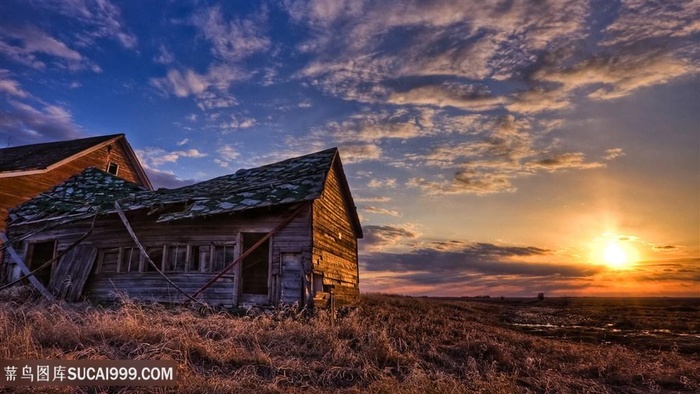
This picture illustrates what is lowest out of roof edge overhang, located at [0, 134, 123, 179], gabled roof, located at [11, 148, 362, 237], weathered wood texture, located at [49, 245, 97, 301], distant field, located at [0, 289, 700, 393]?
distant field, located at [0, 289, 700, 393]

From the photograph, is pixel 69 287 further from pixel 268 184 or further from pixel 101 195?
pixel 268 184

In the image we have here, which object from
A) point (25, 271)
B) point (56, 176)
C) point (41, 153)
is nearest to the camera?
point (25, 271)

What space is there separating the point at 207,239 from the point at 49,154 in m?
15.1

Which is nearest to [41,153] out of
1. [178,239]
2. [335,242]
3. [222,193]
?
[178,239]

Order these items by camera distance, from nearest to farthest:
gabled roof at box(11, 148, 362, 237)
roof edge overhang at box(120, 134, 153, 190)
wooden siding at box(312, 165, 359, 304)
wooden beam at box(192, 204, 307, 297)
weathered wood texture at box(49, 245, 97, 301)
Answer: wooden beam at box(192, 204, 307, 297), gabled roof at box(11, 148, 362, 237), wooden siding at box(312, 165, 359, 304), weathered wood texture at box(49, 245, 97, 301), roof edge overhang at box(120, 134, 153, 190)

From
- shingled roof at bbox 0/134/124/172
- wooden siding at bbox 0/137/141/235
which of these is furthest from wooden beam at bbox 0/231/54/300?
shingled roof at bbox 0/134/124/172

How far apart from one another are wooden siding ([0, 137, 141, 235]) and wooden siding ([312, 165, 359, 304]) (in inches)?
595

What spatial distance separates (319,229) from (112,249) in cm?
784

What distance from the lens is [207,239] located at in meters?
14.1

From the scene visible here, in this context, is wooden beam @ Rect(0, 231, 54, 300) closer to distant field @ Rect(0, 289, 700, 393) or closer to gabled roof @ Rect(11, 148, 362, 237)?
gabled roof @ Rect(11, 148, 362, 237)

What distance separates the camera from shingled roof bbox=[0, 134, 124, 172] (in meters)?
20.8

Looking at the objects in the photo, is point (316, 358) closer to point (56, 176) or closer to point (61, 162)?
point (61, 162)

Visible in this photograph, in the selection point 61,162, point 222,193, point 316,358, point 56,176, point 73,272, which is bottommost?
point 316,358

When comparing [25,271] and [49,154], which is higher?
[49,154]
